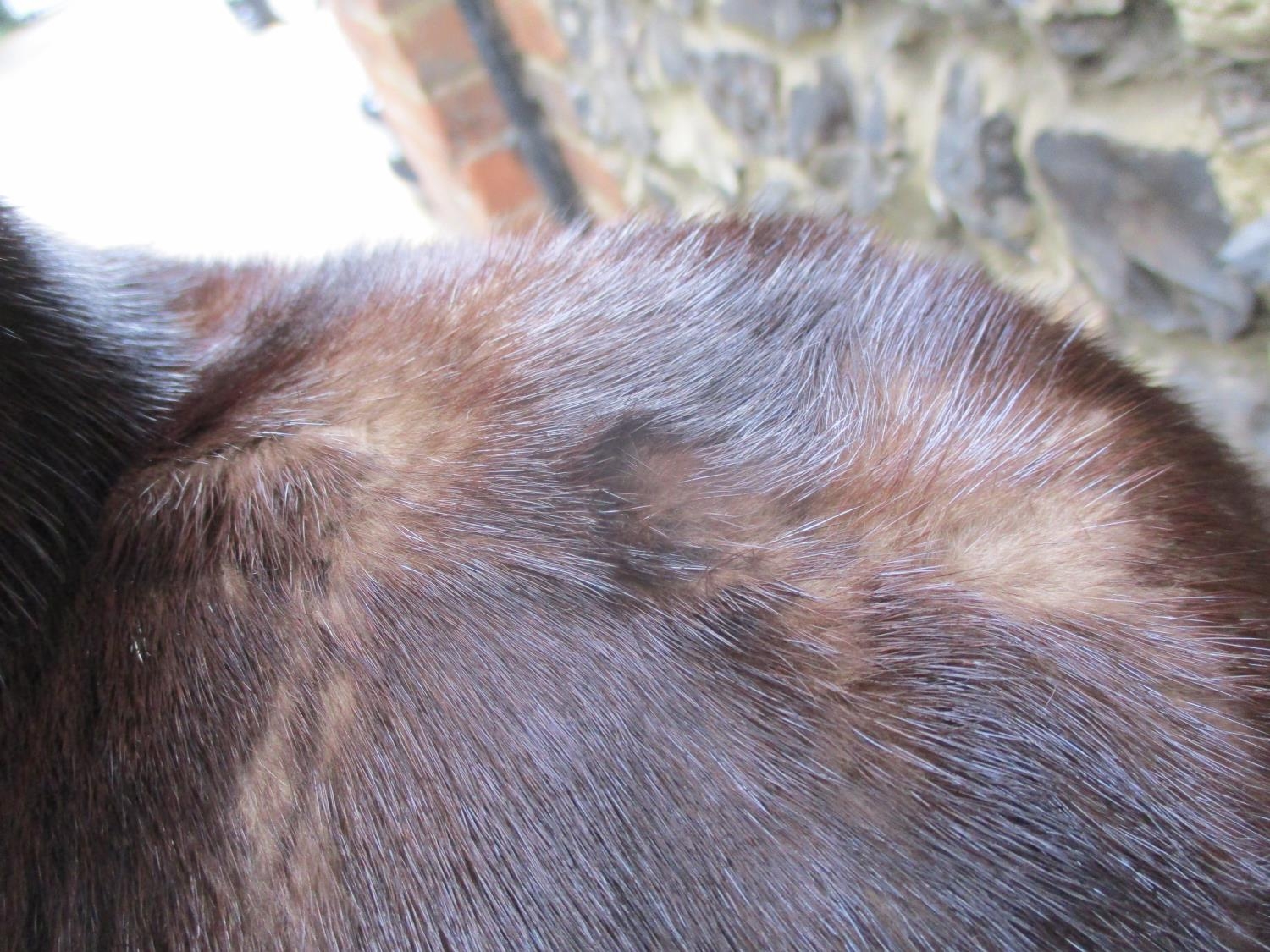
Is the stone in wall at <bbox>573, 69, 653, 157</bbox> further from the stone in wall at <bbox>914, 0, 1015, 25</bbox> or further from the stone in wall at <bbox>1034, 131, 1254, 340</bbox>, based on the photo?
the stone in wall at <bbox>1034, 131, 1254, 340</bbox>

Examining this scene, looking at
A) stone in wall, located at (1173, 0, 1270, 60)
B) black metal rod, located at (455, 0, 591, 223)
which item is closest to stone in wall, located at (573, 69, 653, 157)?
black metal rod, located at (455, 0, 591, 223)

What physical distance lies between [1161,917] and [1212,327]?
0.65 meters

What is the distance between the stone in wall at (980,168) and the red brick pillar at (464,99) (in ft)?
2.84

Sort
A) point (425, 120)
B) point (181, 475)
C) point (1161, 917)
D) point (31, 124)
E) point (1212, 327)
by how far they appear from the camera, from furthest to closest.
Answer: point (31, 124), point (425, 120), point (1212, 327), point (181, 475), point (1161, 917)

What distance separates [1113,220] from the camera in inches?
33.3

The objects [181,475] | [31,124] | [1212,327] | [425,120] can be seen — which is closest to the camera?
[181,475]

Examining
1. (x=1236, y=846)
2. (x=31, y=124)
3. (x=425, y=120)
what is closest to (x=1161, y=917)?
(x=1236, y=846)

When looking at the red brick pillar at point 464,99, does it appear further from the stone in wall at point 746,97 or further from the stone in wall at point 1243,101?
the stone in wall at point 1243,101

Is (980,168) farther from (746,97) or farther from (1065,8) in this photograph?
(746,97)

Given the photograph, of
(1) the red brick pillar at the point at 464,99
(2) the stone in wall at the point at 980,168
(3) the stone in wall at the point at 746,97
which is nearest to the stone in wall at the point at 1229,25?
(2) the stone in wall at the point at 980,168

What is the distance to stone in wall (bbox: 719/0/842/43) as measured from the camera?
1.09m

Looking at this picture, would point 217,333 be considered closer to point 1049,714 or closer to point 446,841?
point 446,841

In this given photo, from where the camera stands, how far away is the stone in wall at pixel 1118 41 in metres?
0.72

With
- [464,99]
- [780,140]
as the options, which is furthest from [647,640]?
[464,99]
